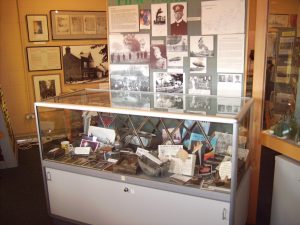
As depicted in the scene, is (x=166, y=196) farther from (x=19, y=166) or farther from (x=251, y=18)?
(x=19, y=166)

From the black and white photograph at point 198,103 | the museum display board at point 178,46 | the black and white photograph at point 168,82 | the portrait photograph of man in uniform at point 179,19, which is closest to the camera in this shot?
the black and white photograph at point 198,103

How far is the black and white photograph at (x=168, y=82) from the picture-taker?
2494 mm

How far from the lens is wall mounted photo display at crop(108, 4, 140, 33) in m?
Result: 2.56

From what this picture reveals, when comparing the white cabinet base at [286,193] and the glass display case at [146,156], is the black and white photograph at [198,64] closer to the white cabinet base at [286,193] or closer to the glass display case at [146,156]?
the glass display case at [146,156]

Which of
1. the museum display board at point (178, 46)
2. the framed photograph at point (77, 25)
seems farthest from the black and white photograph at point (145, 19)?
the framed photograph at point (77, 25)

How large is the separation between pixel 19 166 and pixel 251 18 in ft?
10.6

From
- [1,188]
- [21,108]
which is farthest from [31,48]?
[1,188]

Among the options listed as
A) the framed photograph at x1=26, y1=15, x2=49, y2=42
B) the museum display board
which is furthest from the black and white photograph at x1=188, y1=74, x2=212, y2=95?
the framed photograph at x1=26, y1=15, x2=49, y2=42

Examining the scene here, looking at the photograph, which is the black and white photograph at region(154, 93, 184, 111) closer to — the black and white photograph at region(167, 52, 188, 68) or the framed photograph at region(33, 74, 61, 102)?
the black and white photograph at region(167, 52, 188, 68)

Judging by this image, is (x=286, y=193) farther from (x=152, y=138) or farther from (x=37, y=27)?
(x=37, y=27)

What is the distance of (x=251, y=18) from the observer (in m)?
2.23

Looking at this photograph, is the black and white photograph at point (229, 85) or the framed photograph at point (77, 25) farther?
the framed photograph at point (77, 25)

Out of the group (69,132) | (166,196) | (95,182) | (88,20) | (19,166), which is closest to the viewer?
(166,196)

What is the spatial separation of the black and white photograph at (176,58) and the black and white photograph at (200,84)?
0.15m
